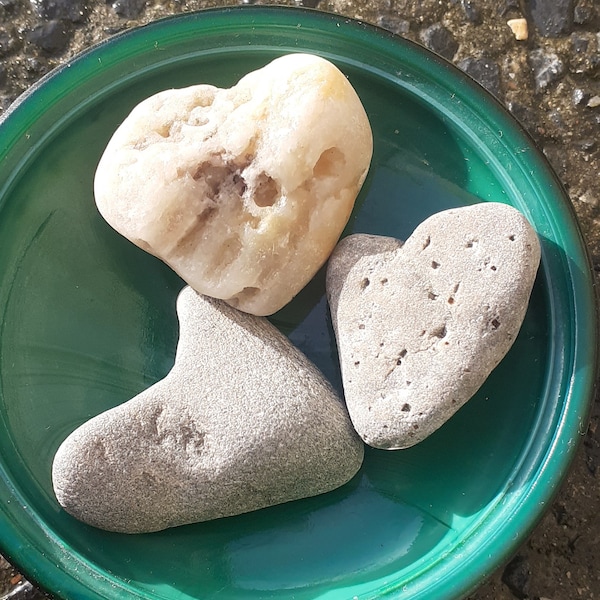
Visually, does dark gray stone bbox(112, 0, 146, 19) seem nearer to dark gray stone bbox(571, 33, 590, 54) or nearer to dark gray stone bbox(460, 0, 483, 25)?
dark gray stone bbox(460, 0, 483, 25)

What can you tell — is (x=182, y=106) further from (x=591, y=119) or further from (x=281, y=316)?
(x=591, y=119)

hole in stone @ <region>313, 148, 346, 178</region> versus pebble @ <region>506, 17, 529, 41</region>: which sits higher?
hole in stone @ <region>313, 148, 346, 178</region>

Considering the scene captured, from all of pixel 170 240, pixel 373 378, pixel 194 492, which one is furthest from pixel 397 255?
pixel 194 492

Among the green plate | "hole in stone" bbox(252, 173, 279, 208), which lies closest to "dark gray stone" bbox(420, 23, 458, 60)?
the green plate

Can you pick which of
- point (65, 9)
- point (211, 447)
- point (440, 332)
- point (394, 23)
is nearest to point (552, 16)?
point (394, 23)

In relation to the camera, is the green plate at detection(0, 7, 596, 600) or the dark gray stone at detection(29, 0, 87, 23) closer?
the green plate at detection(0, 7, 596, 600)

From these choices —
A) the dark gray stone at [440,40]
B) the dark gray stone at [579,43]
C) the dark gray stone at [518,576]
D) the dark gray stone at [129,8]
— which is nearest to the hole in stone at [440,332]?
the dark gray stone at [518,576]

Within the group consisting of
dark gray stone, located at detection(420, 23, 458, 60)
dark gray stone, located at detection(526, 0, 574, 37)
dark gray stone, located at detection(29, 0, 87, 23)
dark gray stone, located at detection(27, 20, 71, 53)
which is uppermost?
dark gray stone, located at detection(29, 0, 87, 23)
